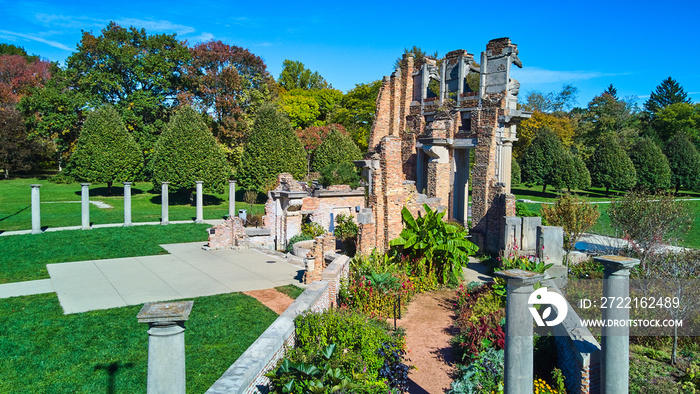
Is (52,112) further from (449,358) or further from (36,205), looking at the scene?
(449,358)

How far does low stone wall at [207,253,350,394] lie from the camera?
529cm

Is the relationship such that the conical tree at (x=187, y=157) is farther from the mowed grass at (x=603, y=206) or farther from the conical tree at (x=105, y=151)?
the mowed grass at (x=603, y=206)

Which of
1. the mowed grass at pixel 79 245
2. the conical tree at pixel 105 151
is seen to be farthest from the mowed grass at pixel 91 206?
the mowed grass at pixel 79 245

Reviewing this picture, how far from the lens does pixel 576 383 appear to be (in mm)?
6836

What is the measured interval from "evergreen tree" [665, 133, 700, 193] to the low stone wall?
53837 mm

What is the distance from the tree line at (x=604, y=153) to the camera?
4550 cm

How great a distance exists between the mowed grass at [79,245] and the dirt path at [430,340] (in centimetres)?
1138

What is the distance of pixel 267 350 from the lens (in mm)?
6191

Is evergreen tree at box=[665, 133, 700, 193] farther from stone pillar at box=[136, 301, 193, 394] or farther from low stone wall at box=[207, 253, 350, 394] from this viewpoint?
stone pillar at box=[136, 301, 193, 394]

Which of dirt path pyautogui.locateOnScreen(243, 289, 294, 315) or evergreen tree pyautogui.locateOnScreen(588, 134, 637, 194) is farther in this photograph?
evergreen tree pyautogui.locateOnScreen(588, 134, 637, 194)

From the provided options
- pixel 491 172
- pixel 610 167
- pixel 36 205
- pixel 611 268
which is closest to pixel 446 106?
pixel 491 172

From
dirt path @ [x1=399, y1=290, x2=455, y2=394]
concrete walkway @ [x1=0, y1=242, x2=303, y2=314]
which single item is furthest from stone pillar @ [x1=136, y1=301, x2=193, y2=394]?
concrete walkway @ [x1=0, y1=242, x2=303, y2=314]

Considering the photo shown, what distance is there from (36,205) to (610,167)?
48.1 metres

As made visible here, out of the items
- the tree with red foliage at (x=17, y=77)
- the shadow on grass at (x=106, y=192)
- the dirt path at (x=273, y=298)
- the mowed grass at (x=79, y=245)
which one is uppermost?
the tree with red foliage at (x=17, y=77)
